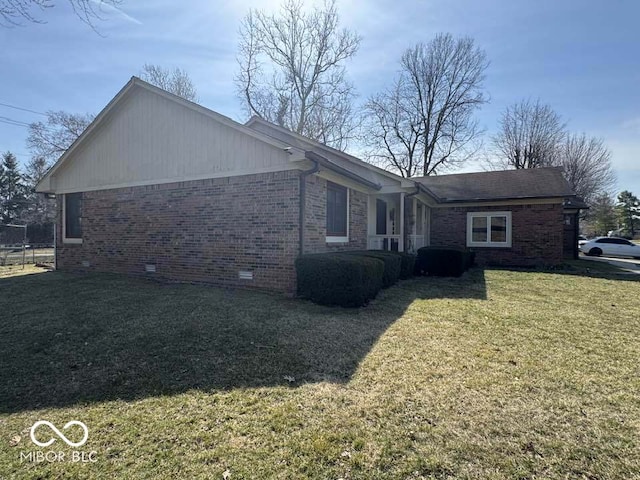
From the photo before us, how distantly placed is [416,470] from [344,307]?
4.46 metres

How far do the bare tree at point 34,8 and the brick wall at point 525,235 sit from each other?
14.9 meters

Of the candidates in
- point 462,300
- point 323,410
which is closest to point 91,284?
point 323,410

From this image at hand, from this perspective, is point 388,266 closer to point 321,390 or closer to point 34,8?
point 321,390

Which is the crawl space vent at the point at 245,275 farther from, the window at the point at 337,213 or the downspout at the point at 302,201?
the window at the point at 337,213

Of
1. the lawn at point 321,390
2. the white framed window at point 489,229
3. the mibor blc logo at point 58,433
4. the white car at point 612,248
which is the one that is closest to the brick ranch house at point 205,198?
the white framed window at point 489,229

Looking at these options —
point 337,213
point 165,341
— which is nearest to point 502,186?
point 337,213

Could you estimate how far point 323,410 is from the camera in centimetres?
298

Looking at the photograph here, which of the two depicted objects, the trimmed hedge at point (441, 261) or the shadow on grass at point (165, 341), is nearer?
the shadow on grass at point (165, 341)

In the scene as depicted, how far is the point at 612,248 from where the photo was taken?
77.6ft

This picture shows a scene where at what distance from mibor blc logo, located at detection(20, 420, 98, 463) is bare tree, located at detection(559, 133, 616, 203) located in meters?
37.4

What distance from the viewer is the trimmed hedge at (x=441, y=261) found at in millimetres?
11258

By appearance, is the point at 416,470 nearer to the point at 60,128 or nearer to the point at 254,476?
the point at 254,476

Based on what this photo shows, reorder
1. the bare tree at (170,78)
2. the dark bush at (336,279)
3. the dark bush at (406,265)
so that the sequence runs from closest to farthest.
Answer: the dark bush at (336,279) < the dark bush at (406,265) < the bare tree at (170,78)

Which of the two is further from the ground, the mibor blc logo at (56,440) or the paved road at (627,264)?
the paved road at (627,264)
